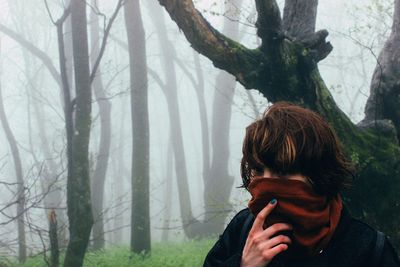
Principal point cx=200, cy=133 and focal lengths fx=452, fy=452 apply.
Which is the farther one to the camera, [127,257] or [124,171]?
[124,171]

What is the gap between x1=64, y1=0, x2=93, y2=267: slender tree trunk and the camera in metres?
6.99

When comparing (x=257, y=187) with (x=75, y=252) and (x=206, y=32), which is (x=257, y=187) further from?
(x=75, y=252)

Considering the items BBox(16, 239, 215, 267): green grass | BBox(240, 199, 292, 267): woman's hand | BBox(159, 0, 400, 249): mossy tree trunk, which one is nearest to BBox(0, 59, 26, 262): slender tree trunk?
BBox(16, 239, 215, 267): green grass

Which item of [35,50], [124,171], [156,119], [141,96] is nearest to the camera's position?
[141,96]

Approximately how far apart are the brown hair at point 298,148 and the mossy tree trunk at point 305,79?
346 cm

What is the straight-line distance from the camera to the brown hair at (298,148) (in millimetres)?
1669

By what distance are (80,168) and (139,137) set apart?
14.0 feet

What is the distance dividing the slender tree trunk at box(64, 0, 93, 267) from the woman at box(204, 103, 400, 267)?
562cm

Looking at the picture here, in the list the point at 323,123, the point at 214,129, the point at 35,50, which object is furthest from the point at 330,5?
the point at 323,123

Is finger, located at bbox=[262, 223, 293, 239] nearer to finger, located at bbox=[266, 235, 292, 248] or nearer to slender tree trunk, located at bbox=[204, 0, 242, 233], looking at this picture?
finger, located at bbox=[266, 235, 292, 248]

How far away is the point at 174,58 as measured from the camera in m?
23.0

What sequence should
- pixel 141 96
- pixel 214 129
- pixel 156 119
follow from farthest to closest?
pixel 156 119 < pixel 214 129 < pixel 141 96

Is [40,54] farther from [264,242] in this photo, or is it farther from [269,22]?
[264,242]

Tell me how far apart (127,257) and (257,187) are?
31.4 ft
